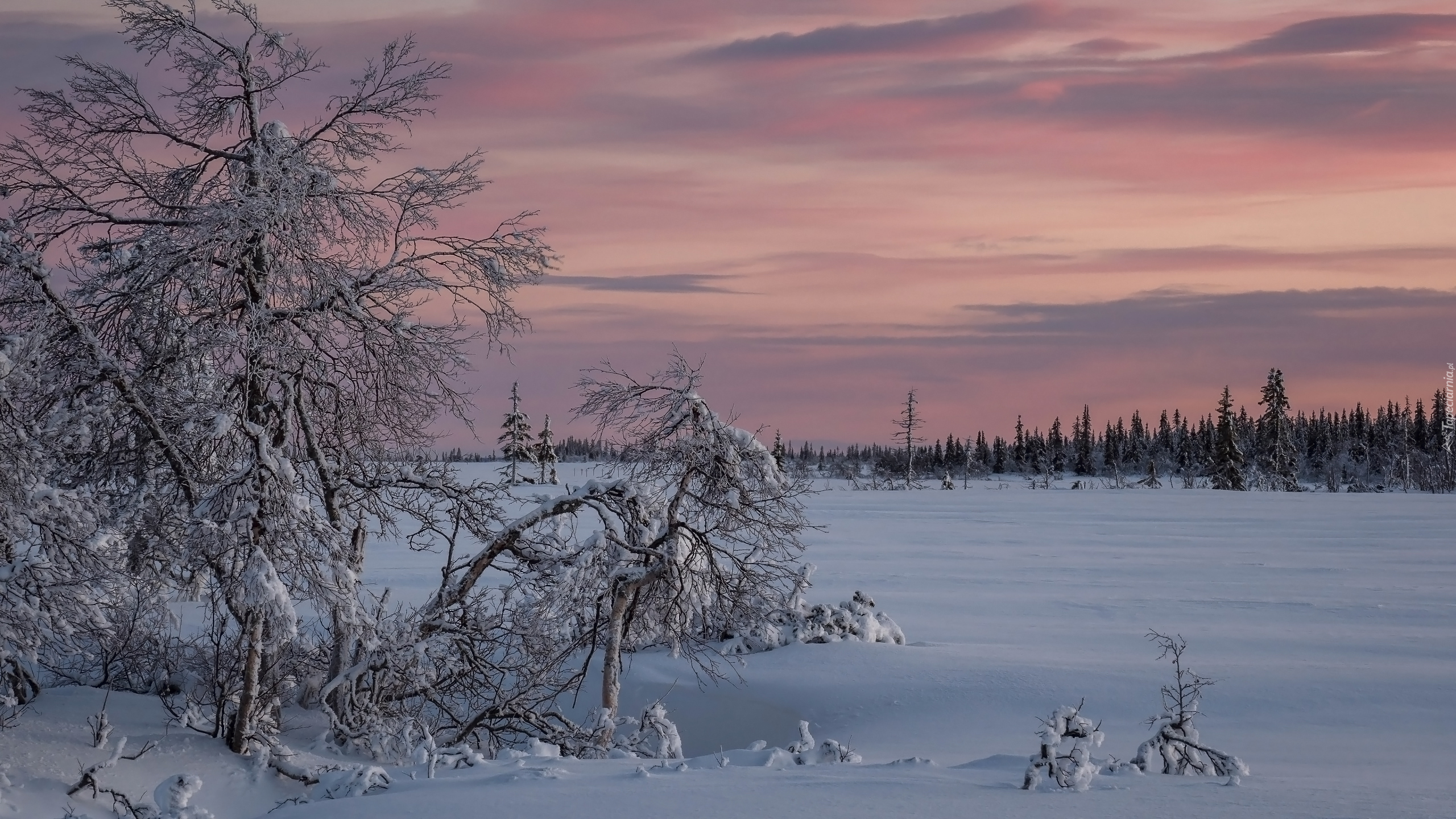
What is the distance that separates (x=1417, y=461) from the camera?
9988 centimetres

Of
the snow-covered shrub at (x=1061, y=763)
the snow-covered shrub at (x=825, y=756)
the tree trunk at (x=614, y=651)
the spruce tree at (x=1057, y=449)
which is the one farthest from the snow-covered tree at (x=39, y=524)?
the spruce tree at (x=1057, y=449)

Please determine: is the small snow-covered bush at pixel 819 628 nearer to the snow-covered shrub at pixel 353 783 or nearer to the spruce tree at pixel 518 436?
the snow-covered shrub at pixel 353 783

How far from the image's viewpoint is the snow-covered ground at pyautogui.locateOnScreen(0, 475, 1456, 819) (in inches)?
246

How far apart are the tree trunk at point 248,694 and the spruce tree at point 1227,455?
236 ft

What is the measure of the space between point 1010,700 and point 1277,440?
71637 mm

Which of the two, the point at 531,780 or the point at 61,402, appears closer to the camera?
the point at 531,780

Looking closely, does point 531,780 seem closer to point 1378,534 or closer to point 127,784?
point 127,784

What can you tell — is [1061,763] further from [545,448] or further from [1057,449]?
[1057,449]

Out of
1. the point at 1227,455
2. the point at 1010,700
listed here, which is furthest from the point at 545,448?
the point at 1010,700

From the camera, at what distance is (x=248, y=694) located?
35.2 ft

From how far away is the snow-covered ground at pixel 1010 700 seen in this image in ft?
20.5

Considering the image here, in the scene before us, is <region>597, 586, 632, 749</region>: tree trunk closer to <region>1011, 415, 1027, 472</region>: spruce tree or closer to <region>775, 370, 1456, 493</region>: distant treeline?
<region>775, 370, 1456, 493</region>: distant treeline

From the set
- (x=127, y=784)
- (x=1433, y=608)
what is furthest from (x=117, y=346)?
(x=1433, y=608)

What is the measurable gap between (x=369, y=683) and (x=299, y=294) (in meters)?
4.14
